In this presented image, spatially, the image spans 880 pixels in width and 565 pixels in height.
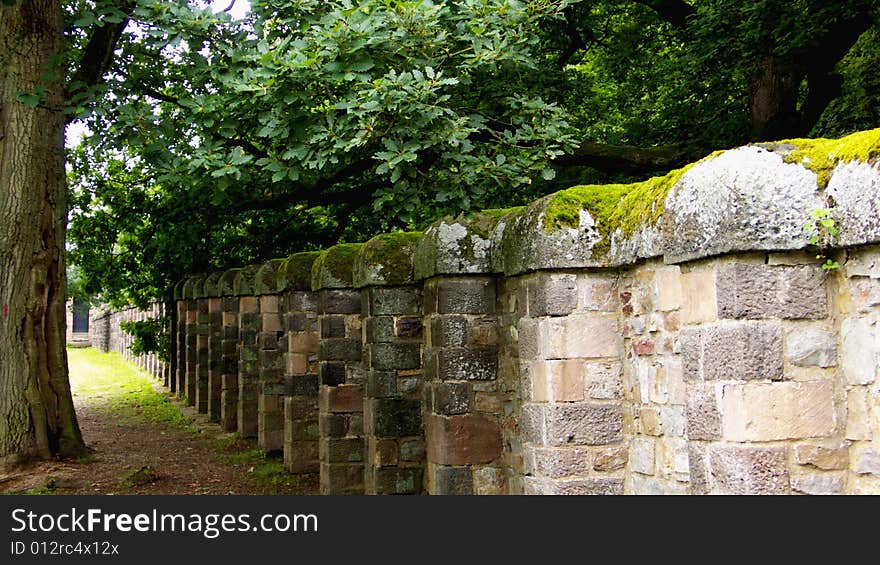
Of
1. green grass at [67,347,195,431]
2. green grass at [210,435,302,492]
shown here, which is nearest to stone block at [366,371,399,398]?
green grass at [210,435,302,492]

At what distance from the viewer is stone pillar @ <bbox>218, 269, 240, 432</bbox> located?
574 inches

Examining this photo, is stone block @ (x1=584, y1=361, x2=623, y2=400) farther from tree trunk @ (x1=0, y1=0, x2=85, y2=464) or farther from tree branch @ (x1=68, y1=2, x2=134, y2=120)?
tree branch @ (x1=68, y1=2, x2=134, y2=120)

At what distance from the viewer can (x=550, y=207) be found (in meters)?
4.79

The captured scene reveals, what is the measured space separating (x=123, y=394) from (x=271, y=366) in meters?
11.7

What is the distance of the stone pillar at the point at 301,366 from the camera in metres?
10.2

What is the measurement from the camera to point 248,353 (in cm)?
1309

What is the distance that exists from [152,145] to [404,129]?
2.80 m

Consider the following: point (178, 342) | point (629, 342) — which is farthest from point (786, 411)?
point (178, 342)

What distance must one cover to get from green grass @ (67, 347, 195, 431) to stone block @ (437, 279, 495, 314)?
10263 mm

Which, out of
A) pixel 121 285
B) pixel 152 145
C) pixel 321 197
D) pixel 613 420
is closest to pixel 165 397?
pixel 121 285

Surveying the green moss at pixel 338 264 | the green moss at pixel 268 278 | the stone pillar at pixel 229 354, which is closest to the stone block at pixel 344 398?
the green moss at pixel 338 264

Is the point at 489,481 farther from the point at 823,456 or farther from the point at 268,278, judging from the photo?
the point at 268,278

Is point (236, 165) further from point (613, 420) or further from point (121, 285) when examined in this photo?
point (121, 285)

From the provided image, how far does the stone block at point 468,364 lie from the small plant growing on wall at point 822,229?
2982 millimetres
